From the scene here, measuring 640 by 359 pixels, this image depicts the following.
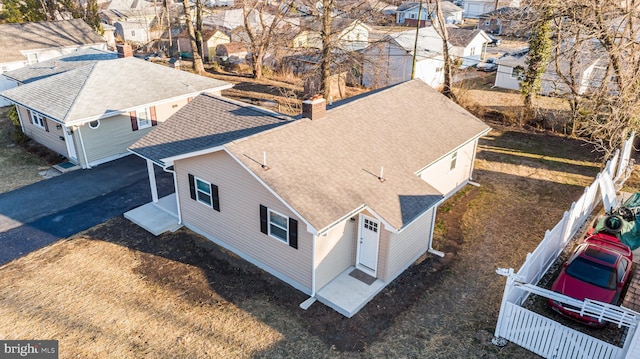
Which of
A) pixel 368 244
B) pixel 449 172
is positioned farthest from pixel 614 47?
pixel 368 244

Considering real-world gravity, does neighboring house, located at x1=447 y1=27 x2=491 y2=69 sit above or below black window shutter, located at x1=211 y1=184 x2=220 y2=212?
above

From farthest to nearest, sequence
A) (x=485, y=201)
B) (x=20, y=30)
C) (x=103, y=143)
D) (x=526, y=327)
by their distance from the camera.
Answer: (x=20, y=30) < (x=103, y=143) < (x=485, y=201) < (x=526, y=327)

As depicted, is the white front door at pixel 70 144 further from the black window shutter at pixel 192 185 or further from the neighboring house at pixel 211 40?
the neighboring house at pixel 211 40

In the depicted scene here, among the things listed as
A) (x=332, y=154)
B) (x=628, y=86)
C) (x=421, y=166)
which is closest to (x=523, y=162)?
(x=628, y=86)

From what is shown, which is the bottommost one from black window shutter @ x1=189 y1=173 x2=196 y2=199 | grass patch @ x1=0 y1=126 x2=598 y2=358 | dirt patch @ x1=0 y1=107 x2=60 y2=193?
grass patch @ x1=0 y1=126 x2=598 y2=358

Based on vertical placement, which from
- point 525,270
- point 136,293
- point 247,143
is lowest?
point 136,293

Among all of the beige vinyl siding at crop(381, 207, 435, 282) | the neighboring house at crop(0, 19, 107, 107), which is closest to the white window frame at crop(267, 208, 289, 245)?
the beige vinyl siding at crop(381, 207, 435, 282)

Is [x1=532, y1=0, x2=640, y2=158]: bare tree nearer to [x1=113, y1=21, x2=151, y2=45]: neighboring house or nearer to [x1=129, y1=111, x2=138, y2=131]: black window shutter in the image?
Result: [x1=129, y1=111, x2=138, y2=131]: black window shutter

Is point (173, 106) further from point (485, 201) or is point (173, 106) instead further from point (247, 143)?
point (485, 201)
